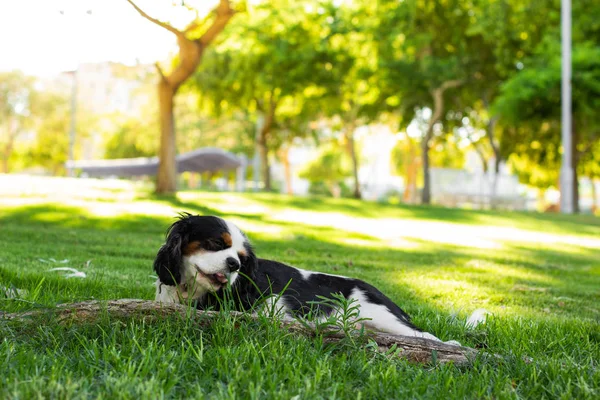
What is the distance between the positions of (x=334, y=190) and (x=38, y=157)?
129 feet

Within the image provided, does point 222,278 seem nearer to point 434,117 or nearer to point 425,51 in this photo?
point 434,117

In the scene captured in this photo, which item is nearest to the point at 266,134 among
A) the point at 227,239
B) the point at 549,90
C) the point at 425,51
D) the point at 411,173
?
the point at 425,51

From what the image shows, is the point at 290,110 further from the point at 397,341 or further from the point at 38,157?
the point at 38,157

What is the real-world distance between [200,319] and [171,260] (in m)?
0.63

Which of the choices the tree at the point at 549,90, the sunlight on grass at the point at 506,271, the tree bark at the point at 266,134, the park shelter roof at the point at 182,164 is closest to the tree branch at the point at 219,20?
the sunlight on grass at the point at 506,271

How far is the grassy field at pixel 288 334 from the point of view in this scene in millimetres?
2713

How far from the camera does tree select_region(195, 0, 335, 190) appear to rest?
97.9 ft

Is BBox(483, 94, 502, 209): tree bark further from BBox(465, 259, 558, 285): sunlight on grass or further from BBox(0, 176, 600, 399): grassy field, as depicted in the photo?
BBox(465, 259, 558, 285): sunlight on grass

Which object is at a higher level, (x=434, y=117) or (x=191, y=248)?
(x=434, y=117)

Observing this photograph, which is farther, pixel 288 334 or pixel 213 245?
pixel 213 245

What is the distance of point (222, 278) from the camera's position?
12.4ft

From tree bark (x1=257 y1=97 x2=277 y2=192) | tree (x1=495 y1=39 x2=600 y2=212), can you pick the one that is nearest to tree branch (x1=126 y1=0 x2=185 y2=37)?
tree (x1=495 y1=39 x2=600 y2=212)

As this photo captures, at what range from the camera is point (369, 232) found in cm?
1371

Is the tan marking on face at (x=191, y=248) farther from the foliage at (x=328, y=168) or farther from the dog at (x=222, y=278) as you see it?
the foliage at (x=328, y=168)
